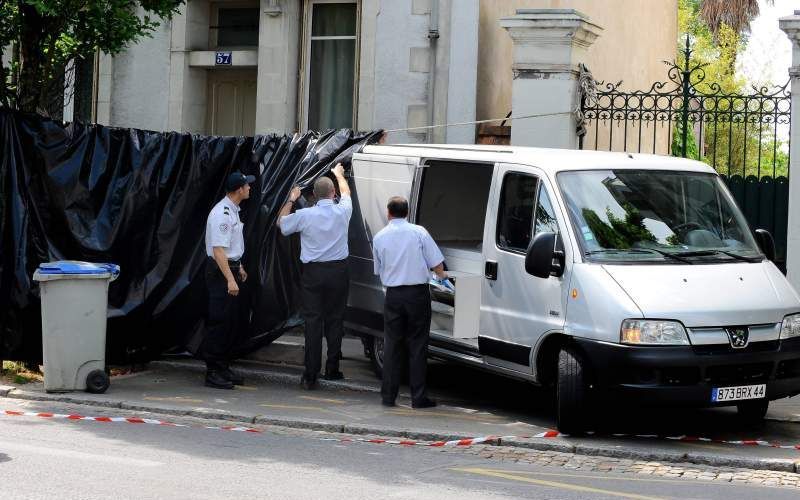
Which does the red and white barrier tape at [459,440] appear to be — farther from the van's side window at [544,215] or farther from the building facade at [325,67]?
the building facade at [325,67]

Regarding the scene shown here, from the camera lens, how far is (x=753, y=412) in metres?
9.94

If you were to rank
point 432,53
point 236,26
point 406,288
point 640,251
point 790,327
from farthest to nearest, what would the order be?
point 236,26 < point 432,53 < point 406,288 < point 640,251 < point 790,327

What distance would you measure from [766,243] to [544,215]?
6.15 ft

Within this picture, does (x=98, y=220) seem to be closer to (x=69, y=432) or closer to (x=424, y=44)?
(x=69, y=432)

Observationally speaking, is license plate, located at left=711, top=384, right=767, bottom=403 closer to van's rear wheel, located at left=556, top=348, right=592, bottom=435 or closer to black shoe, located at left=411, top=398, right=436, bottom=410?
van's rear wheel, located at left=556, top=348, right=592, bottom=435

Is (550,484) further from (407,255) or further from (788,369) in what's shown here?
(407,255)

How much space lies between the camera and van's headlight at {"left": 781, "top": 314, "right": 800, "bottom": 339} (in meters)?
9.37

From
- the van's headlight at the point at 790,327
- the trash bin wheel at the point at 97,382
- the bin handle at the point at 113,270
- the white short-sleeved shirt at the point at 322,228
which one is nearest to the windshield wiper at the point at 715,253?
the van's headlight at the point at 790,327

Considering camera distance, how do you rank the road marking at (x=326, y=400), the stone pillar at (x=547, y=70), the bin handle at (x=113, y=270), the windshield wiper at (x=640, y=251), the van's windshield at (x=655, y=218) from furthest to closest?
the stone pillar at (x=547, y=70) < the bin handle at (x=113, y=270) < the road marking at (x=326, y=400) < the van's windshield at (x=655, y=218) < the windshield wiper at (x=640, y=251)

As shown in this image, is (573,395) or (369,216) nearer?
(573,395)

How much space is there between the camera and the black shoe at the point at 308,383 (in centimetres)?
1153

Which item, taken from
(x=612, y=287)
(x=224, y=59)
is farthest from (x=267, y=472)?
(x=224, y=59)

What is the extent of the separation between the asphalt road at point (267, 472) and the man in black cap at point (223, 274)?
2.03m

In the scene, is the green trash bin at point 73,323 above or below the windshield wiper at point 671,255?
below
